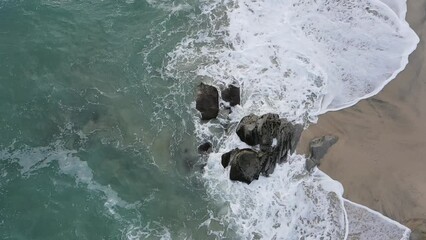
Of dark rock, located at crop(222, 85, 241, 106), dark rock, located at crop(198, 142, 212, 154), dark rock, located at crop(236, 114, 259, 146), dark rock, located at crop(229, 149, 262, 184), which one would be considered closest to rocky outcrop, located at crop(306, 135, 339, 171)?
dark rock, located at crop(229, 149, 262, 184)

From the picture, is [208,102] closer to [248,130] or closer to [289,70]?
[248,130]

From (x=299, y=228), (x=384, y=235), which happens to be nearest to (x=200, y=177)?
(x=299, y=228)

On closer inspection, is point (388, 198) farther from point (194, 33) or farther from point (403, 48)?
point (194, 33)

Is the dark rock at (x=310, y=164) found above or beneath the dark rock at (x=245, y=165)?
beneath

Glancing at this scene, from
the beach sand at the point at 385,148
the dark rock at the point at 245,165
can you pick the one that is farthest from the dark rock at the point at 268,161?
the beach sand at the point at 385,148

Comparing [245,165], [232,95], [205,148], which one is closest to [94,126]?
[205,148]

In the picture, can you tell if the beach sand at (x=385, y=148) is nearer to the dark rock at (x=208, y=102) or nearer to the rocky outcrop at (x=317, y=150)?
the rocky outcrop at (x=317, y=150)
